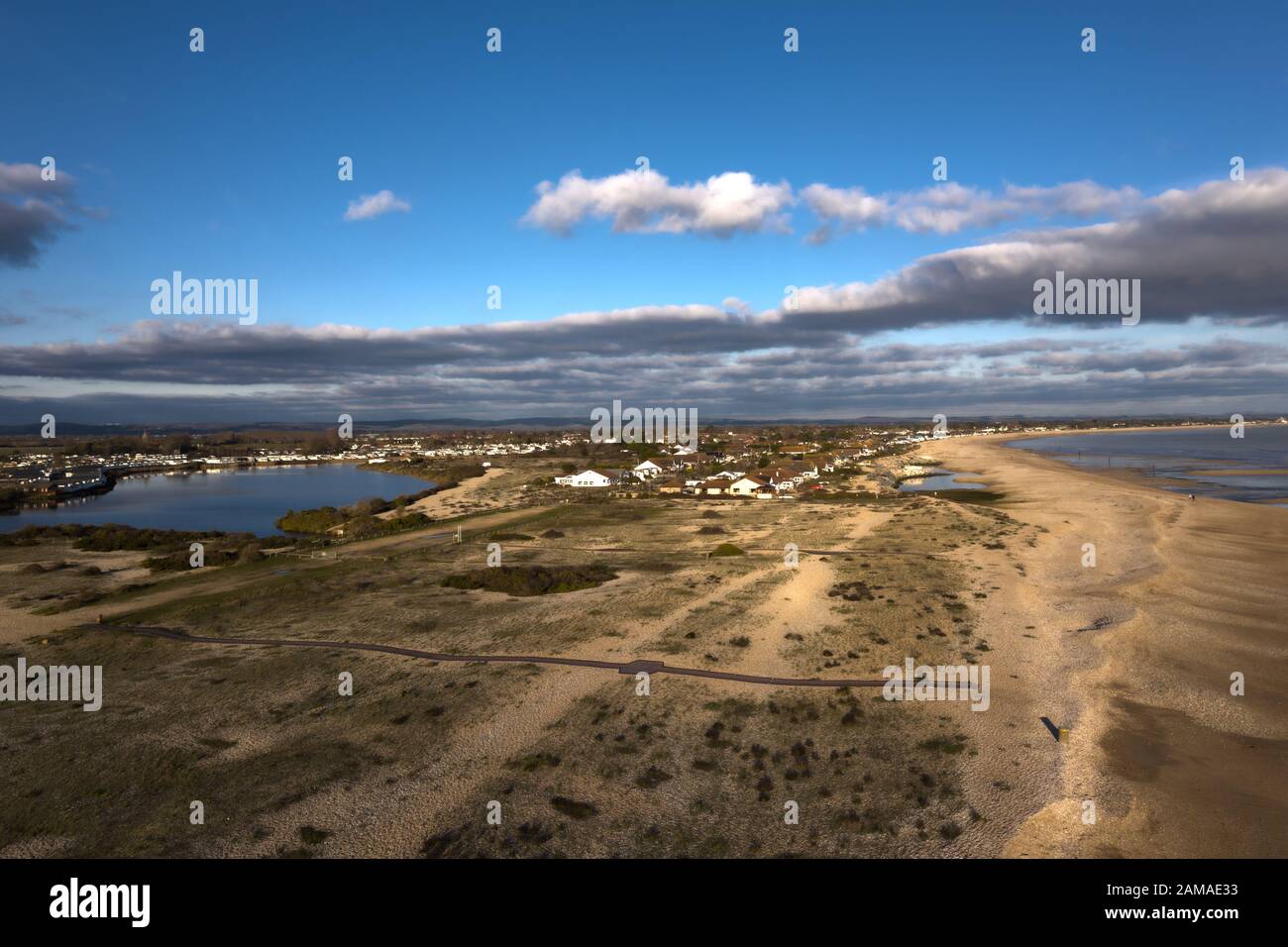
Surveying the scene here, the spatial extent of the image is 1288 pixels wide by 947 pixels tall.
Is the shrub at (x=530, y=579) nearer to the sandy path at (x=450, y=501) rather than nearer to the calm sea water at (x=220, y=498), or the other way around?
the sandy path at (x=450, y=501)

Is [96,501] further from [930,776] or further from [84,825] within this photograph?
[930,776]

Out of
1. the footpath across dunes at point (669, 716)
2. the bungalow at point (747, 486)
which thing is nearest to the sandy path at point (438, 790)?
the footpath across dunes at point (669, 716)

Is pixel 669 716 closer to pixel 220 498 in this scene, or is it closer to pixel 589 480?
pixel 589 480

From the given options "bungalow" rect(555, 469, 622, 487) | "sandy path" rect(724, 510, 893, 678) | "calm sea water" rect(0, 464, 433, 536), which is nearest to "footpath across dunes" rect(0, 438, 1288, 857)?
"sandy path" rect(724, 510, 893, 678)

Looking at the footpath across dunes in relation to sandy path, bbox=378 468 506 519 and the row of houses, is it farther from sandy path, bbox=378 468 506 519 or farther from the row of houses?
the row of houses

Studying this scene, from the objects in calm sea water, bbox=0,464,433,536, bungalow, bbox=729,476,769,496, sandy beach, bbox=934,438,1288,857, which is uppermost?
bungalow, bbox=729,476,769,496

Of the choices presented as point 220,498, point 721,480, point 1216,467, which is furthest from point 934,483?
point 220,498
